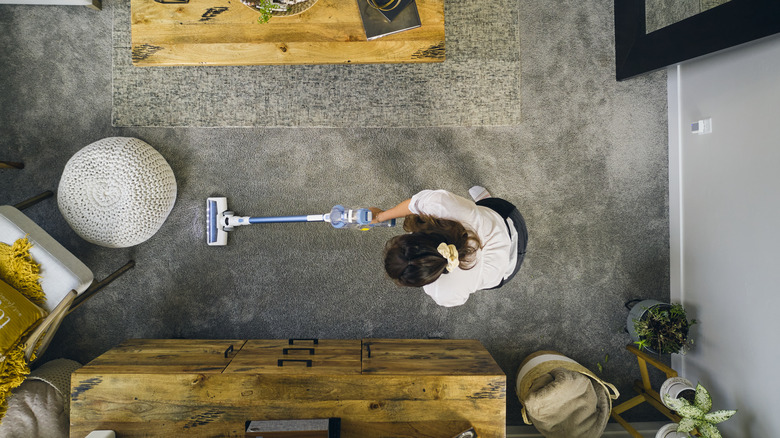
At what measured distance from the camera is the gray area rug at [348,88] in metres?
2.16

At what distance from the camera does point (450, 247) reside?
1252 mm

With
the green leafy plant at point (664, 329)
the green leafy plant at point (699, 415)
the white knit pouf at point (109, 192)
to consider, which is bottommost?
the green leafy plant at point (699, 415)

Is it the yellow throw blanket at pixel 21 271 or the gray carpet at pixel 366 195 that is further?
the gray carpet at pixel 366 195

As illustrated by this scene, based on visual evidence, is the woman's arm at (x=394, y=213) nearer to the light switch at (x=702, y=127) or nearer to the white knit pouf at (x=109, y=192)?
the white knit pouf at (x=109, y=192)

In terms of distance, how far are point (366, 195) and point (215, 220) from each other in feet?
2.67

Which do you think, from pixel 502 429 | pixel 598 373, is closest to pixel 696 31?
pixel 598 373

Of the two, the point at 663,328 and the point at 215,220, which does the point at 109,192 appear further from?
the point at 663,328

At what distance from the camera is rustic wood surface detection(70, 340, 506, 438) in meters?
1.65

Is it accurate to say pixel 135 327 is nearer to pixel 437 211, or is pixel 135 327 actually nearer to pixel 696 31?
pixel 437 211

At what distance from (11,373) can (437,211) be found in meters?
1.76

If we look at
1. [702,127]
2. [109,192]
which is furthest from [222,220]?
[702,127]

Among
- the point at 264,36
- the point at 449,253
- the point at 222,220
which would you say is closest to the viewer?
the point at 449,253

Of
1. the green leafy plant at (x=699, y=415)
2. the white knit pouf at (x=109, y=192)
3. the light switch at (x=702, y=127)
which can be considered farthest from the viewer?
the light switch at (x=702, y=127)

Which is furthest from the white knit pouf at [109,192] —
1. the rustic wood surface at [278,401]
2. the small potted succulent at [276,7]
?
the small potted succulent at [276,7]
